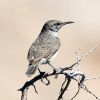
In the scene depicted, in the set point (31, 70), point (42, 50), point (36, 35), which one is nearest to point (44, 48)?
point (42, 50)

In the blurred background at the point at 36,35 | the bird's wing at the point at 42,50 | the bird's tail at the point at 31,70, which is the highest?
the bird's wing at the point at 42,50

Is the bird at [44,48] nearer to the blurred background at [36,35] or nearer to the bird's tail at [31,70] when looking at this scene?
the bird's tail at [31,70]

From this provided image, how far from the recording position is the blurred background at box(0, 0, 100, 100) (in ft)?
48.0

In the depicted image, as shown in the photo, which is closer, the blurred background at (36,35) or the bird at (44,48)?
the bird at (44,48)

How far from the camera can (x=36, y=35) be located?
1661cm

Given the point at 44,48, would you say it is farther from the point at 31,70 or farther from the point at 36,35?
the point at 36,35

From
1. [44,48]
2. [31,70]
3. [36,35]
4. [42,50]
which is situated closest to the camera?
[31,70]

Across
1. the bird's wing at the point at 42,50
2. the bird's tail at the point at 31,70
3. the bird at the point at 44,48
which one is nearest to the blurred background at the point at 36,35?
the bird at the point at 44,48

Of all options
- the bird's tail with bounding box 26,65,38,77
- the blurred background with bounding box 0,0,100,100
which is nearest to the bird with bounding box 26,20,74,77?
the bird's tail with bounding box 26,65,38,77

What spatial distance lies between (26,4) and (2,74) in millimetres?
4217

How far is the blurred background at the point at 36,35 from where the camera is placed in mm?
14641

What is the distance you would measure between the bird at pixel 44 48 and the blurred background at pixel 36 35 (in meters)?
4.99

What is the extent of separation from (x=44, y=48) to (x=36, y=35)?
8.26m

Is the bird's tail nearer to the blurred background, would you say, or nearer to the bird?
the bird
